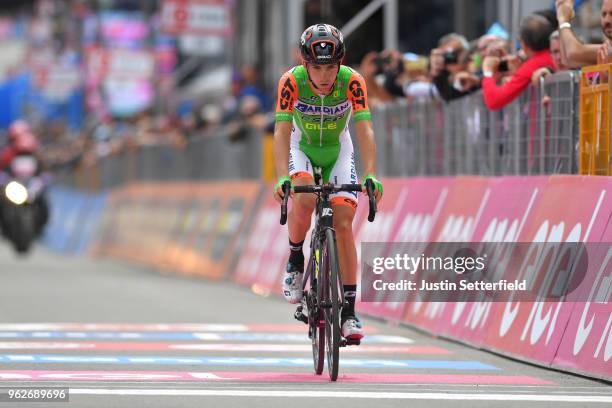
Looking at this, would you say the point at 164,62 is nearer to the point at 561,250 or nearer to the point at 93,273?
the point at 93,273

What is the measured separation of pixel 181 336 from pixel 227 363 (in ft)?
7.30

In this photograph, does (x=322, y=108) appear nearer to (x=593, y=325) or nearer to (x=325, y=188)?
(x=325, y=188)

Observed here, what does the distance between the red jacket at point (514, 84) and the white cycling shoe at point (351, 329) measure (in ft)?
11.3

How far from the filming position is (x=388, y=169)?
17.1 metres

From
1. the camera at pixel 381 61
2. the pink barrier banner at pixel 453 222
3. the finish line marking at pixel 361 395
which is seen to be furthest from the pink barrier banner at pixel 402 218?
the finish line marking at pixel 361 395

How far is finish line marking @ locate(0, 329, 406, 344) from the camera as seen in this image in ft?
41.6

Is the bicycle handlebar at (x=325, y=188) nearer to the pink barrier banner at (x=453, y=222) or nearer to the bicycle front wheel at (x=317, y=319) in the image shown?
the bicycle front wheel at (x=317, y=319)

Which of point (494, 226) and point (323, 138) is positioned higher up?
point (323, 138)

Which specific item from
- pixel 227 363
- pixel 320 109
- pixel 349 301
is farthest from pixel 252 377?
pixel 320 109

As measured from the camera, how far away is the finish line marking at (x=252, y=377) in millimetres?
9609

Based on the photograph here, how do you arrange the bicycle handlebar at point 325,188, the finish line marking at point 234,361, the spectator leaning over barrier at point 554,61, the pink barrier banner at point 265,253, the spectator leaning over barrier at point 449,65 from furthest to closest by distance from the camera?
the pink barrier banner at point 265,253
the spectator leaning over barrier at point 449,65
the spectator leaning over barrier at point 554,61
the finish line marking at point 234,361
the bicycle handlebar at point 325,188

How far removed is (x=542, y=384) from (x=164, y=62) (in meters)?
35.6

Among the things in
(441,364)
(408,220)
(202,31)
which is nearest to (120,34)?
(202,31)

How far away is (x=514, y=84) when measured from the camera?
500 inches
